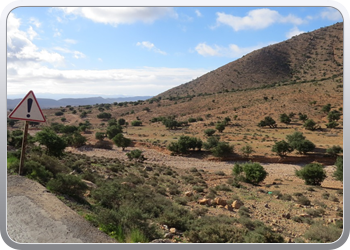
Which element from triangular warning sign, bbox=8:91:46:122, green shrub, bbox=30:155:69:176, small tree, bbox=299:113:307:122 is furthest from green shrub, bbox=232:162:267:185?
small tree, bbox=299:113:307:122

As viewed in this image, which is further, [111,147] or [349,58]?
[111,147]

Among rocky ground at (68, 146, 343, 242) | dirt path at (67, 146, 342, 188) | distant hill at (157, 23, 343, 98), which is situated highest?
distant hill at (157, 23, 343, 98)

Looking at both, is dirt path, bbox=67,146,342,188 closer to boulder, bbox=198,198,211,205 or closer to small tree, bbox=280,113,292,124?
boulder, bbox=198,198,211,205

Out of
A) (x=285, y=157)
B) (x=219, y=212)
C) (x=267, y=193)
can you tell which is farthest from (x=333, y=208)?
(x=285, y=157)

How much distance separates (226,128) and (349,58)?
42631 mm

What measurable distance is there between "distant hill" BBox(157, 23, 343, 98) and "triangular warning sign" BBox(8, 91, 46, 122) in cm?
7508

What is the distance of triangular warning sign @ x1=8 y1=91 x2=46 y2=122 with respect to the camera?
5793 mm

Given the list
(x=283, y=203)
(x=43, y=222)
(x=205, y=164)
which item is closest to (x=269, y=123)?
(x=205, y=164)

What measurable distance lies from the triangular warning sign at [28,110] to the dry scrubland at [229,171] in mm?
2630

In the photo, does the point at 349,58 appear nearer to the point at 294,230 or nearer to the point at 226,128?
the point at 294,230

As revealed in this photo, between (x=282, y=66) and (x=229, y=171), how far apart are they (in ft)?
262

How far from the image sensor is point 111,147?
35.8 m

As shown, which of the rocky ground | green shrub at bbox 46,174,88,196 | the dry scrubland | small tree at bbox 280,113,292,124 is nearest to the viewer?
the dry scrubland

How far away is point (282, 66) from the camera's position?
295ft
